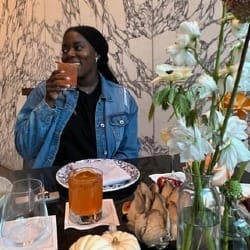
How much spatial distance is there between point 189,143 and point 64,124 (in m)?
1.26

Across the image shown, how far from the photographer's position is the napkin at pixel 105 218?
3.53ft

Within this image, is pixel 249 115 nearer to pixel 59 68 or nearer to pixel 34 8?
pixel 59 68

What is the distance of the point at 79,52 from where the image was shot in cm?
185

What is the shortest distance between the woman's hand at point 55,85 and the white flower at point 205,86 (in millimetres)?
1122

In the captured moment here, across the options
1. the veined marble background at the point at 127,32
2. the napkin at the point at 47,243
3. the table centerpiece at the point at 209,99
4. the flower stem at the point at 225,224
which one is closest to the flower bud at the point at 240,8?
the table centerpiece at the point at 209,99

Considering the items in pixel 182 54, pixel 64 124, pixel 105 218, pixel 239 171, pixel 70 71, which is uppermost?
pixel 182 54

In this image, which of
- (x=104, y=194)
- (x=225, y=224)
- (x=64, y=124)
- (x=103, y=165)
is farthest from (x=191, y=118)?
(x=64, y=124)

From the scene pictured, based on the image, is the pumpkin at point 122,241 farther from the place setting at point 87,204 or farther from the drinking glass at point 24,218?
the drinking glass at point 24,218

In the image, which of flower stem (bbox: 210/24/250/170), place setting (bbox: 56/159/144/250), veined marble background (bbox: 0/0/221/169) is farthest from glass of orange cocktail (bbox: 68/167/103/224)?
veined marble background (bbox: 0/0/221/169)

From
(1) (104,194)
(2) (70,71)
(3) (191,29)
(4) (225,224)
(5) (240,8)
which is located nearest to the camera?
(5) (240,8)

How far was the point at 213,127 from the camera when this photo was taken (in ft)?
2.05

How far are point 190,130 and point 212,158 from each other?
85 millimetres

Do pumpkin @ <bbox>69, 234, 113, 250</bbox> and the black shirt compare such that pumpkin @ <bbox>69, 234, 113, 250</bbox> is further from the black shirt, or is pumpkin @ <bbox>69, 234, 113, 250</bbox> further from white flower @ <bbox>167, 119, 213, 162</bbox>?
the black shirt

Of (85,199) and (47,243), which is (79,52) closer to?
(85,199)
